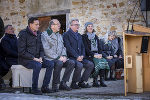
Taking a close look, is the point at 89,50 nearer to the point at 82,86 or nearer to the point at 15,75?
the point at 82,86

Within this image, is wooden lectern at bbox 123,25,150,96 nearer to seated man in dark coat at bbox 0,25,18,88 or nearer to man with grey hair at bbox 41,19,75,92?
man with grey hair at bbox 41,19,75,92

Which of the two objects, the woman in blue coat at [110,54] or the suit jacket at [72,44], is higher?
the suit jacket at [72,44]

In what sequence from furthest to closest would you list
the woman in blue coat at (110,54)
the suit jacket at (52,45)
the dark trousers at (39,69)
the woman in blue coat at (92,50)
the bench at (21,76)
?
the woman in blue coat at (110,54) < the woman in blue coat at (92,50) < the suit jacket at (52,45) < the bench at (21,76) < the dark trousers at (39,69)

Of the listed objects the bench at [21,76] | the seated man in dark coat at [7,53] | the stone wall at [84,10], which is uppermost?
the stone wall at [84,10]

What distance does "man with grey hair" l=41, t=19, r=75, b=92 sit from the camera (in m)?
5.38

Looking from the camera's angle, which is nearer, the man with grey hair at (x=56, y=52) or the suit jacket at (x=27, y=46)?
the suit jacket at (x=27, y=46)

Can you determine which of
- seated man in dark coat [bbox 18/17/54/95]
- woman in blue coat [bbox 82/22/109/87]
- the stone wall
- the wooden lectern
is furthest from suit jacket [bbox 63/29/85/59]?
the stone wall

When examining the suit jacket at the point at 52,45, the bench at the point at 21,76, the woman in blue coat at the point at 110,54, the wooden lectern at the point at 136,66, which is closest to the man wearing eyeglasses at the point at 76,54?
the suit jacket at the point at 52,45

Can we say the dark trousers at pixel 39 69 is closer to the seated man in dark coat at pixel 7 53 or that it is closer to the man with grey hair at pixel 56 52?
the man with grey hair at pixel 56 52

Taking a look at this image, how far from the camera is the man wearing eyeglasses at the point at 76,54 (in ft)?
19.3

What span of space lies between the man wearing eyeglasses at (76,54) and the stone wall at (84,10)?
149 inches

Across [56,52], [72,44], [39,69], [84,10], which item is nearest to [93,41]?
[72,44]

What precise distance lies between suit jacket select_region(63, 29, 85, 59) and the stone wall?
3833mm

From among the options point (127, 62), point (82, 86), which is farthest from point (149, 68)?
point (82, 86)
